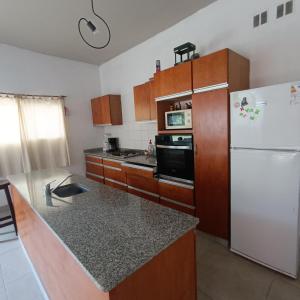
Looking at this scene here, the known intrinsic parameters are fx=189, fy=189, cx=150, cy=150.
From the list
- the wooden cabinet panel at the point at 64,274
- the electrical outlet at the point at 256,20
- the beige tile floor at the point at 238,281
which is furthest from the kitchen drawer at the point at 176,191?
the electrical outlet at the point at 256,20

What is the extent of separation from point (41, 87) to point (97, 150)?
1.71 meters

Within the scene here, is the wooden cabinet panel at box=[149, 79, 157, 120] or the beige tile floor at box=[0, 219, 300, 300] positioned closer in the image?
the beige tile floor at box=[0, 219, 300, 300]

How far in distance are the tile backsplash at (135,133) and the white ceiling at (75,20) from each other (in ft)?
4.82

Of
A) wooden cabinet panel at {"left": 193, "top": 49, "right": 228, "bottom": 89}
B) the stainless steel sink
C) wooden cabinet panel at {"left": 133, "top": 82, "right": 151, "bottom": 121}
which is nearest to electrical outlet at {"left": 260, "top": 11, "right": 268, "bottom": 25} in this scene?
wooden cabinet panel at {"left": 193, "top": 49, "right": 228, "bottom": 89}

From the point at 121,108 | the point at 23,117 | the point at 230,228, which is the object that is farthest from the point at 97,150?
the point at 230,228

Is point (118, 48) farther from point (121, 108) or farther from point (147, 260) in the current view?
point (147, 260)

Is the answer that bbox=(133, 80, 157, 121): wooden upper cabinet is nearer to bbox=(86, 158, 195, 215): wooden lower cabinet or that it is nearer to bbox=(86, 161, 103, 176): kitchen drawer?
bbox=(86, 158, 195, 215): wooden lower cabinet

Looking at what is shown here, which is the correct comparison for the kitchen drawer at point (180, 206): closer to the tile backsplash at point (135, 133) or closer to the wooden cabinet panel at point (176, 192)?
the wooden cabinet panel at point (176, 192)

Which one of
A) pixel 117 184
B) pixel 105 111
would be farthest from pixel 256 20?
pixel 117 184

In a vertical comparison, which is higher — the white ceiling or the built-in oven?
the white ceiling

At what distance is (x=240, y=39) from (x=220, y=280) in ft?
8.32

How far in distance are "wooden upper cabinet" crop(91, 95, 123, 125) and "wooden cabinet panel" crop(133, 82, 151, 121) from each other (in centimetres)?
83

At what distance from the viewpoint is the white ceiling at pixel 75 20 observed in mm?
2277

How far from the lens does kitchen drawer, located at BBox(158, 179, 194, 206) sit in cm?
231
